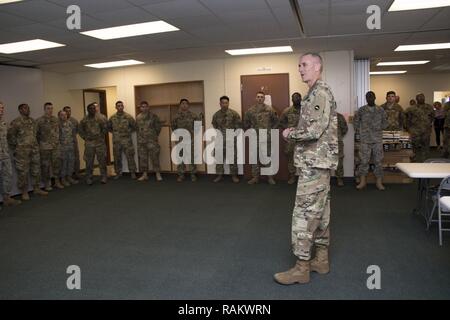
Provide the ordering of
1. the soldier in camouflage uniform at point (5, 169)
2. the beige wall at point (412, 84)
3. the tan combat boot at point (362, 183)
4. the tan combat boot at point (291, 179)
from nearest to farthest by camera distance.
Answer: the soldier in camouflage uniform at point (5, 169) → the tan combat boot at point (362, 183) → the tan combat boot at point (291, 179) → the beige wall at point (412, 84)

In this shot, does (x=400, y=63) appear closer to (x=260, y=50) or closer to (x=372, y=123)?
(x=372, y=123)

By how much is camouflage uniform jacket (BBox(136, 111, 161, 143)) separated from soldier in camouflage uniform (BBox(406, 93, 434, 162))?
5.13 meters

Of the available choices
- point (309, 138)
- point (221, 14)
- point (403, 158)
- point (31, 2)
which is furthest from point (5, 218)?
point (403, 158)

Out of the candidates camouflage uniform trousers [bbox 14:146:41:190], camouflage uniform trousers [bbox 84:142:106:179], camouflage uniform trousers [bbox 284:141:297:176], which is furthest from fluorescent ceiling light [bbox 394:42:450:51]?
camouflage uniform trousers [bbox 14:146:41:190]

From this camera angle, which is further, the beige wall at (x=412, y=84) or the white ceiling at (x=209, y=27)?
the beige wall at (x=412, y=84)

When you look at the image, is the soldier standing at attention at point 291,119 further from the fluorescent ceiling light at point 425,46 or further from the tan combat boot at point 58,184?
the tan combat boot at point 58,184

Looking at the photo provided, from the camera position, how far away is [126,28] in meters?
4.66

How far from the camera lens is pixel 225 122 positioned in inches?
283

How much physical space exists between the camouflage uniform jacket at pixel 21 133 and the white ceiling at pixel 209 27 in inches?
43.2

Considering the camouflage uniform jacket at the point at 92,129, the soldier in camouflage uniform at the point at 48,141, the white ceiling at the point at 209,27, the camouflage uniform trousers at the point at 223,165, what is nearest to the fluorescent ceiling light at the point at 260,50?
the white ceiling at the point at 209,27

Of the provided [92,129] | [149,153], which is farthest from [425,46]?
[92,129]

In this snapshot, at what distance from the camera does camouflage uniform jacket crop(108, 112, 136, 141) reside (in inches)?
304

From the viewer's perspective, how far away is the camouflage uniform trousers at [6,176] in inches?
227

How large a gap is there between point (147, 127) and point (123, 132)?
1.76ft
